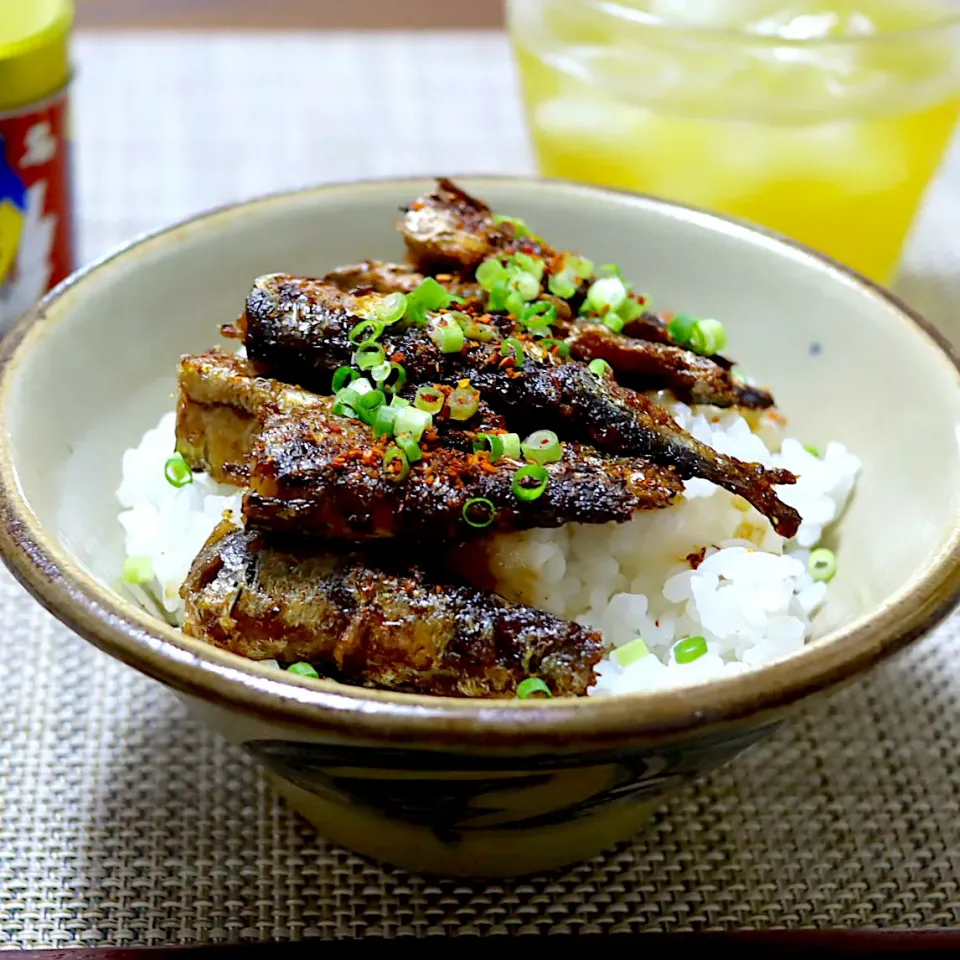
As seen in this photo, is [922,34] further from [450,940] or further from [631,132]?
[450,940]

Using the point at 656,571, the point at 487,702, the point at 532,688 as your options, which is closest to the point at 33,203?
the point at 656,571

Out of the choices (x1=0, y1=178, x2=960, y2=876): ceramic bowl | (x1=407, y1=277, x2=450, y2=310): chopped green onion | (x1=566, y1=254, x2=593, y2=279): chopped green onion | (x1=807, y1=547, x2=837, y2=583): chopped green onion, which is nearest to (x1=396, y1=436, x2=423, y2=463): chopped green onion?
(x1=407, y1=277, x2=450, y2=310): chopped green onion

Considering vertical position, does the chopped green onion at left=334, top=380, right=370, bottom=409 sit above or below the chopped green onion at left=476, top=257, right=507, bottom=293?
below

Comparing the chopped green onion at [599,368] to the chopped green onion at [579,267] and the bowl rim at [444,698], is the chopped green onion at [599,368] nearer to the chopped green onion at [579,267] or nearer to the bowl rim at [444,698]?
the chopped green onion at [579,267]

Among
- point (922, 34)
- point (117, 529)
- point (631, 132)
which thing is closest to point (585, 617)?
point (117, 529)

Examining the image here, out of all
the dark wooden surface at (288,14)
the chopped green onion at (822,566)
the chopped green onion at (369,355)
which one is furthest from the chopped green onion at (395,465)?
the dark wooden surface at (288,14)

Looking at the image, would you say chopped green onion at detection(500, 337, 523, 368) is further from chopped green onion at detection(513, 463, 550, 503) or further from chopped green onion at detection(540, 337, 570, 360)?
chopped green onion at detection(513, 463, 550, 503)

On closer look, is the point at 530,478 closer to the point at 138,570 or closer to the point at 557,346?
the point at 557,346
